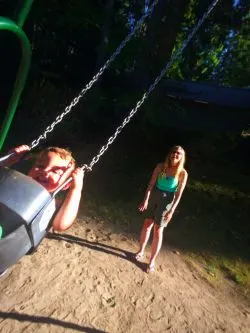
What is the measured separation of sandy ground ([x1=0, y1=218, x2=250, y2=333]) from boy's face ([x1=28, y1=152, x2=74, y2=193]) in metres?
1.34

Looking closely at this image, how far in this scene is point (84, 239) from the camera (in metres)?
4.61

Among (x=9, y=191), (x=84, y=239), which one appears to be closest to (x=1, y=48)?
(x=84, y=239)

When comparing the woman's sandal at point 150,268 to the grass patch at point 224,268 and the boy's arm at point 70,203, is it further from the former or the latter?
the boy's arm at point 70,203

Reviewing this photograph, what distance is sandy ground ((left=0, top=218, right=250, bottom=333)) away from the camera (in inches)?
125

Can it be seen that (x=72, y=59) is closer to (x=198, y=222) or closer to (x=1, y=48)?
(x=1, y=48)

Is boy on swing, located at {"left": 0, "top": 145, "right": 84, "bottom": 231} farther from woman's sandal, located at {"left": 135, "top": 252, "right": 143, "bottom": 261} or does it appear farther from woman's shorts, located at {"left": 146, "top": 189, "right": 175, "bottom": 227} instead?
woman's sandal, located at {"left": 135, "top": 252, "right": 143, "bottom": 261}

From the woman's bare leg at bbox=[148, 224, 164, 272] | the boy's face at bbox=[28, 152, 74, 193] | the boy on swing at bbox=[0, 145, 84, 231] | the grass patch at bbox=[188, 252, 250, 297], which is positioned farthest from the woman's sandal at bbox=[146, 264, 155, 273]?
the boy's face at bbox=[28, 152, 74, 193]

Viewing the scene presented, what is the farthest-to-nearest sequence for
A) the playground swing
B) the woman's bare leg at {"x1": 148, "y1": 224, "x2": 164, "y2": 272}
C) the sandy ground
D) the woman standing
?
the woman's bare leg at {"x1": 148, "y1": 224, "x2": 164, "y2": 272}, the woman standing, the sandy ground, the playground swing

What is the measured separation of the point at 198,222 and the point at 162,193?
2.45 metres

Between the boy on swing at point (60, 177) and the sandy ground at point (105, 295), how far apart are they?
1.13 m

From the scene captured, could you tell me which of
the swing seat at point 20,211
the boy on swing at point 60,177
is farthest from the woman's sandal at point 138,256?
the swing seat at point 20,211

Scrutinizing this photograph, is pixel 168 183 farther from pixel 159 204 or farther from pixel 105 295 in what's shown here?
pixel 105 295

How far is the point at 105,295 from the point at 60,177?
5.41 ft

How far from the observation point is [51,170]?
254 cm
